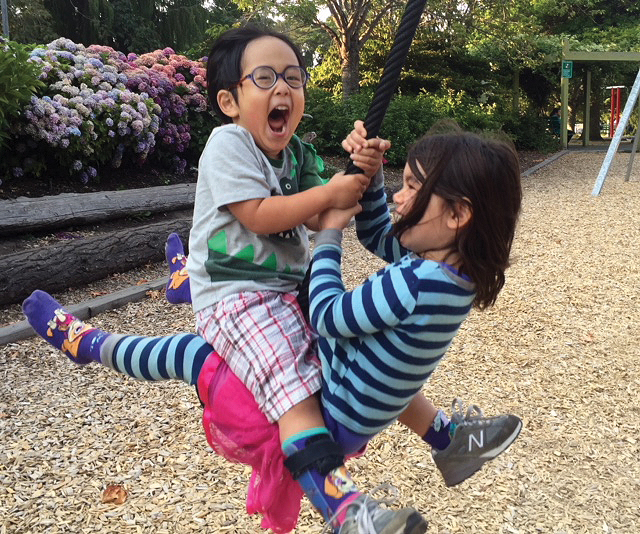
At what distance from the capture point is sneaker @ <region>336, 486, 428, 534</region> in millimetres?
1368

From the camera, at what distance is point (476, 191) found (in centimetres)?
144

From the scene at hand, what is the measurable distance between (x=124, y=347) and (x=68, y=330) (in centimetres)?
26

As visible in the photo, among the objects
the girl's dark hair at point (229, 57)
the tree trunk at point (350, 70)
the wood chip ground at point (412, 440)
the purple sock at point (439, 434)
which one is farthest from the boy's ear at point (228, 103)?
the tree trunk at point (350, 70)

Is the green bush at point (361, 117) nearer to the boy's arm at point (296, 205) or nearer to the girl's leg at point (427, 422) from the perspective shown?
the girl's leg at point (427, 422)

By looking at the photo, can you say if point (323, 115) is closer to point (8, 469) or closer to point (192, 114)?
point (192, 114)

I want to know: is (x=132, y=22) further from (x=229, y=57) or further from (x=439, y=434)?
(x=439, y=434)

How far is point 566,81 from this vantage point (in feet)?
62.8

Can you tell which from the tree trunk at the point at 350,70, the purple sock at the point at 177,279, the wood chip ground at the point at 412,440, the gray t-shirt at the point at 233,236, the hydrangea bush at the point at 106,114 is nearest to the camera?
the gray t-shirt at the point at 233,236

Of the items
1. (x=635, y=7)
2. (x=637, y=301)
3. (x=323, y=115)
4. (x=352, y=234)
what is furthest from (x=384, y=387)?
(x=635, y=7)

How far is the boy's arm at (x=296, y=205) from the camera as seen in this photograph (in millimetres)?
1480

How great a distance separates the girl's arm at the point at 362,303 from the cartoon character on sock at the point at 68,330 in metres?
0.79

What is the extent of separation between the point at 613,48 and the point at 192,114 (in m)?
14.9

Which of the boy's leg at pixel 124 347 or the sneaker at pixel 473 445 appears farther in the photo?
the sneaker at pixel 473 445

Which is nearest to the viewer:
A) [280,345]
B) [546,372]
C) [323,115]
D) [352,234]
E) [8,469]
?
[280,345]
